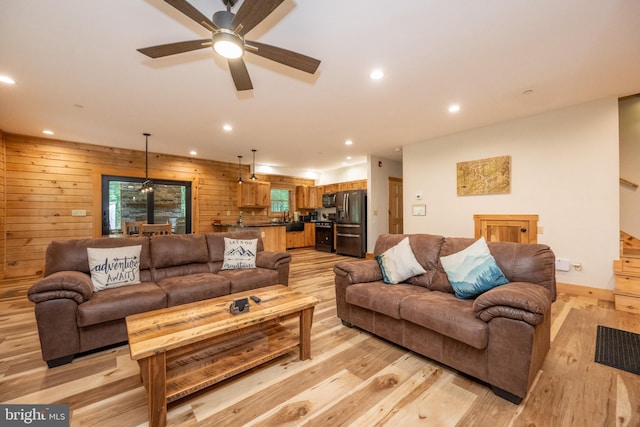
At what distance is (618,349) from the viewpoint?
2145 millimetres

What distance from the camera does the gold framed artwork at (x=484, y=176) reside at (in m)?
4.05

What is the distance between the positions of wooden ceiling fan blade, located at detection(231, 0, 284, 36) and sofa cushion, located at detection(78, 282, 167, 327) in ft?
7.44

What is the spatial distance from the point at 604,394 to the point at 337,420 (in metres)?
1.71

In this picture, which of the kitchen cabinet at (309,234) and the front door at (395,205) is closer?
the front door at (395,205)

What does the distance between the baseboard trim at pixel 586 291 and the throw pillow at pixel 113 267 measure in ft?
17.5

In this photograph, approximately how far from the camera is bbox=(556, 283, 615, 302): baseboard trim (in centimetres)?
327

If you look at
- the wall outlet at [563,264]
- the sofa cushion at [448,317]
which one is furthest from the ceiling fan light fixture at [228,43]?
the wall outlet at [563,264]

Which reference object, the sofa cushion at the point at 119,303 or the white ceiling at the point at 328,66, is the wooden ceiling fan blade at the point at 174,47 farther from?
the sofa cushion at the point at 119,303

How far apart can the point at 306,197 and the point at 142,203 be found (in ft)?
14.5

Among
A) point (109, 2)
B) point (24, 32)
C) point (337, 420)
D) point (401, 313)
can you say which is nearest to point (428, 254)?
point (401, 313)

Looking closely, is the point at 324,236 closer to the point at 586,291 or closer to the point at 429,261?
the point at 429,261

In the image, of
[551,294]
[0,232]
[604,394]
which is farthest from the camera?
[0,232]

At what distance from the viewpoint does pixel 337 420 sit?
57.7 inches

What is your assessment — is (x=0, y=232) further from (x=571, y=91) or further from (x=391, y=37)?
(x=571, y=91)
